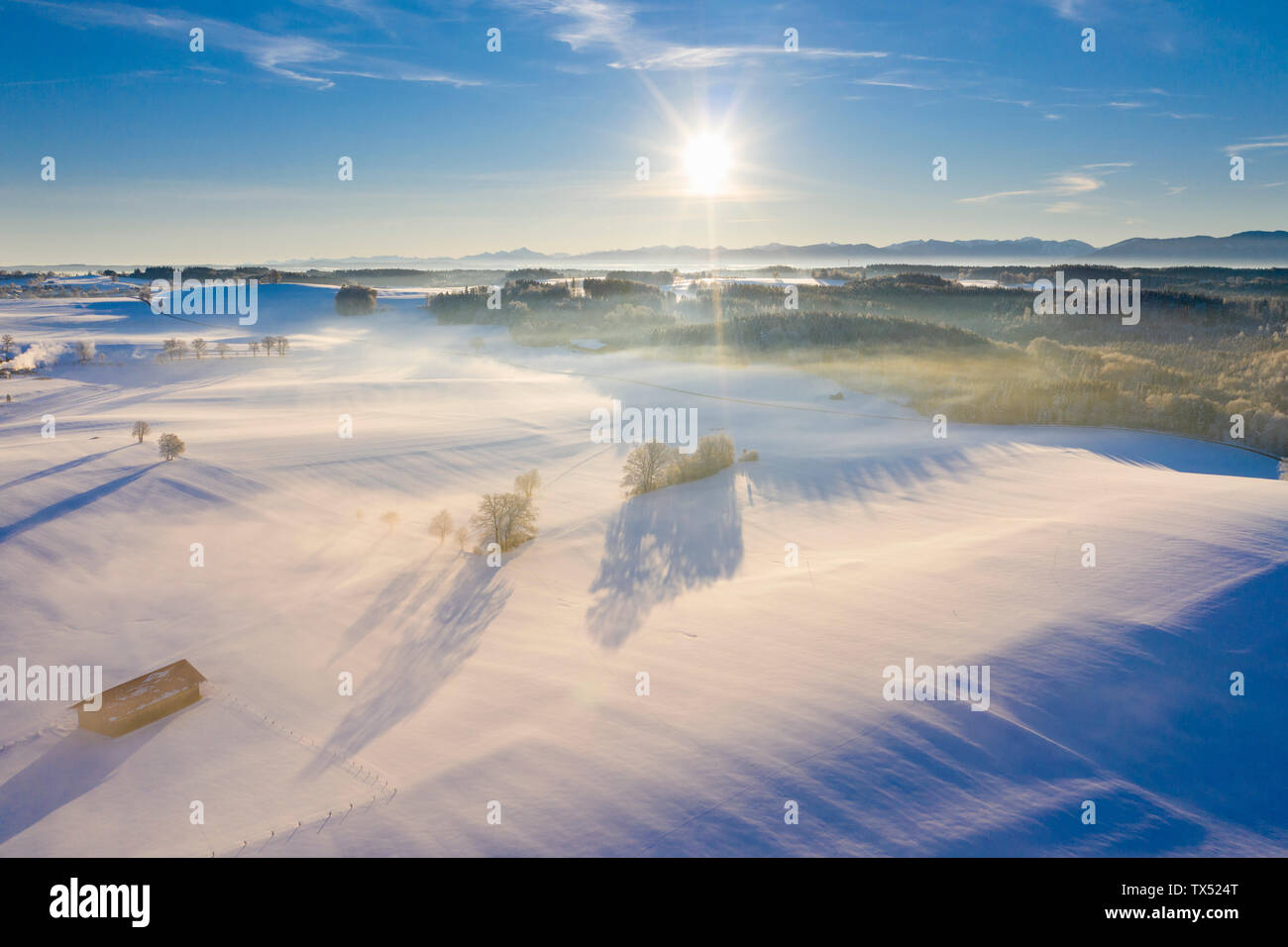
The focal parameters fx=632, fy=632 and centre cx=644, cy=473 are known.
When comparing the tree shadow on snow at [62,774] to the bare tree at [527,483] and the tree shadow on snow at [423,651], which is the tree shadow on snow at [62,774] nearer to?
the tree shadow on snow at [423,651]

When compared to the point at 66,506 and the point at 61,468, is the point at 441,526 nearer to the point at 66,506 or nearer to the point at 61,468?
the point at 66,506

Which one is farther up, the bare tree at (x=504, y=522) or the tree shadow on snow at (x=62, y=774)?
the bare tree at (x=504, y=522)

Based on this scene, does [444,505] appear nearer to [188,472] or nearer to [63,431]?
[188,472]

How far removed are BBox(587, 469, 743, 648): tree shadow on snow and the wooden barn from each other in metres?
10.7

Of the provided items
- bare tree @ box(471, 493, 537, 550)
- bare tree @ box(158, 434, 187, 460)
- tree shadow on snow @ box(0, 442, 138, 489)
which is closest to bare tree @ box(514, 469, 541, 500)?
bare tree @ box(471, 493, 537, 550)

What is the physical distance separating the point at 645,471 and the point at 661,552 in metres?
8.92

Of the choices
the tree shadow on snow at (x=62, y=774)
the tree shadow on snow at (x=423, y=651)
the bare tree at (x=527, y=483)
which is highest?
the bare tree at (x=527, y=483)

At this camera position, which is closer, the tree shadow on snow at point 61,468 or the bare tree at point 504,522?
the bare tree at point 504,522

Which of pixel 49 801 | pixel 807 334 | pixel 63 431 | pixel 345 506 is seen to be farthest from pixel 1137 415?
pixel 63 431

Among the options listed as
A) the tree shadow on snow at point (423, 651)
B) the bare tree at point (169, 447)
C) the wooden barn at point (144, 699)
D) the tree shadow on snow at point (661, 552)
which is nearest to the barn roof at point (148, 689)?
the wooden barn at point (144, 699)

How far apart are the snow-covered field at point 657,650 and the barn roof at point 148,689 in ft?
1.99

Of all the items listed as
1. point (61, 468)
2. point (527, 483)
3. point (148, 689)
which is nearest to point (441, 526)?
point (527, 483)

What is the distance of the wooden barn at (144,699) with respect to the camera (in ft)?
49.2

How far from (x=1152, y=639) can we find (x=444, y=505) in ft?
93.2
